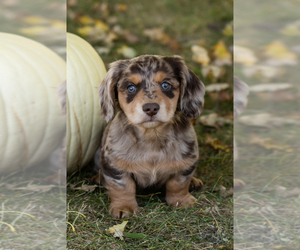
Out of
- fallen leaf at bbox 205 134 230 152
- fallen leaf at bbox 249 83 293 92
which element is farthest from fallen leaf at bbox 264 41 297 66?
fallen leaf at bbox 205 134 230 152

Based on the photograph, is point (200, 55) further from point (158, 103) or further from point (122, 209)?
point (122, 209)

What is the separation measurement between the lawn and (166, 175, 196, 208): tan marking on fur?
8cm

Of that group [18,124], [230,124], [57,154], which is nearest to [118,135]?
[57,154]

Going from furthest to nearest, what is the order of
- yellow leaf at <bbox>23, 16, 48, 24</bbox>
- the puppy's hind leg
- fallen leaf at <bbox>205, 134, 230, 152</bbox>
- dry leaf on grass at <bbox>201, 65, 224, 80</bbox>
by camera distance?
dry leaf on grass at <bbox>201, 65, 224, 80</bbox> < fallen leaf at <bbox>205, 134, 230, 152</bbox> < the puppy's hind leg < yellow leaf at <bbox>23, 16, 48, 24</bbox>

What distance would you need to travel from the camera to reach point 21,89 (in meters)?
2.57

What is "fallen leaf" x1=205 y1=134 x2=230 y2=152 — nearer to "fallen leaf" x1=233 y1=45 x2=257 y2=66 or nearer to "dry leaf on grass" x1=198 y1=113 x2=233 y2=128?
"dry leaf on grass" x1=198 y1=113 x2=233 y2=128

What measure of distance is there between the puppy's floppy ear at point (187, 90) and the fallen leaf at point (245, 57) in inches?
26.8

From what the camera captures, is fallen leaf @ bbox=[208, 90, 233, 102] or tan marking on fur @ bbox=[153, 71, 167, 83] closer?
tan marking on fur @ bbox=[153, 71, 167, 83]

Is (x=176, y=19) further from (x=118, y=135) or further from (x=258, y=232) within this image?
(x=258, y=232)

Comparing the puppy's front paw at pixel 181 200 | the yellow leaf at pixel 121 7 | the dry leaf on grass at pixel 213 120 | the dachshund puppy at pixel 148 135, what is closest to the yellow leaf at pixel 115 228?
the dachshund puppy at pixel 148 135

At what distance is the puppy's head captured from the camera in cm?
244

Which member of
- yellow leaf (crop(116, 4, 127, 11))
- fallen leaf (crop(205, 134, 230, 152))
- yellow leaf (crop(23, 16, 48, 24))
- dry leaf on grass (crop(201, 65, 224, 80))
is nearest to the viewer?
yellow leaf (crop(23, 16, 48, 24))

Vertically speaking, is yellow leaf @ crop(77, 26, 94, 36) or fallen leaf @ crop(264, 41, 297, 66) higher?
yellow leaf @ crop(77, 26, 94, 36)

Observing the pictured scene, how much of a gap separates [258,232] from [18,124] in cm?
176
